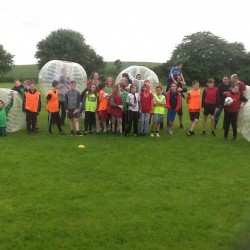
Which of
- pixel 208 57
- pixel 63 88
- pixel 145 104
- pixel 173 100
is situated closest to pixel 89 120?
pixel 145 104

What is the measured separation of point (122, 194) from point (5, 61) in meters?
68.7

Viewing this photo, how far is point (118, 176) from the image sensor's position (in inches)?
288

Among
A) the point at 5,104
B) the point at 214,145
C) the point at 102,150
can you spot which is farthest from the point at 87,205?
the point at 5,104

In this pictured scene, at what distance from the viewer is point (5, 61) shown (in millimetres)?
70312

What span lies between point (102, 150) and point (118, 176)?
225cm

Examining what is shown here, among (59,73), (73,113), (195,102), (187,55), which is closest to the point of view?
(73,113)

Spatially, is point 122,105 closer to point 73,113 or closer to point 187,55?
point 73,113

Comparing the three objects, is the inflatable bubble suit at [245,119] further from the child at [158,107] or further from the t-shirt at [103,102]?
the t-shirt at [103,102]

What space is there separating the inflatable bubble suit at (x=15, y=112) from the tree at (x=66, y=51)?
2176 inches

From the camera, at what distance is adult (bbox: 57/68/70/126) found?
12.5 meters

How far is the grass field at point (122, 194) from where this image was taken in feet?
15.5

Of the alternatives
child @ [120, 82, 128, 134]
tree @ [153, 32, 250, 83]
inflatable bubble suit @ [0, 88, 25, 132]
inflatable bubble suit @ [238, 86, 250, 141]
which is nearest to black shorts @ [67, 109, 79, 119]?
child @ [120, 82, 128, 134]

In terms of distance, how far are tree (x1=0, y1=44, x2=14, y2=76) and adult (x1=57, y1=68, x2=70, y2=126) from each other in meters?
57.5

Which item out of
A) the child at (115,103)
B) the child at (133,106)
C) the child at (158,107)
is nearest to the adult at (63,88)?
the child at (115,103)
